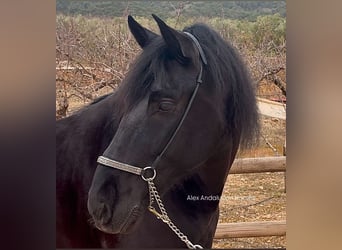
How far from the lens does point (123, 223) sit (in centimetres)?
159

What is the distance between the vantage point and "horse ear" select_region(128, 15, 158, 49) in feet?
5.33

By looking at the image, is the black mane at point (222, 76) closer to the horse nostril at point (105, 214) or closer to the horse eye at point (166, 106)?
the horse eye at point (166, 106)

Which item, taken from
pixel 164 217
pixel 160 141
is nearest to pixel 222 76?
pixel 160 141

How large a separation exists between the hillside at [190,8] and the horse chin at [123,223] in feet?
2.32

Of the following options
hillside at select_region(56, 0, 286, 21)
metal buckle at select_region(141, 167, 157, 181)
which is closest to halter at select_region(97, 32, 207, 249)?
metal buckle at select_region(141, 167, 157, 181)

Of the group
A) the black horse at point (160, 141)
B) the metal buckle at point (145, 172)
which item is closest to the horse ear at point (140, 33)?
the black horse at point (160, 141)

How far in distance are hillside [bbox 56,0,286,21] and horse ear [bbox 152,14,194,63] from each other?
0.46 ft

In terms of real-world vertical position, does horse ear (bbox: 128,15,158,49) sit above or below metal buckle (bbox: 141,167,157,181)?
above

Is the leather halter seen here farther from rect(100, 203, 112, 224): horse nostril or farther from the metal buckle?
rect(100, 203, 112, 224): horse nostril

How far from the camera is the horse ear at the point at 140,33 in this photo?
1.62 m
